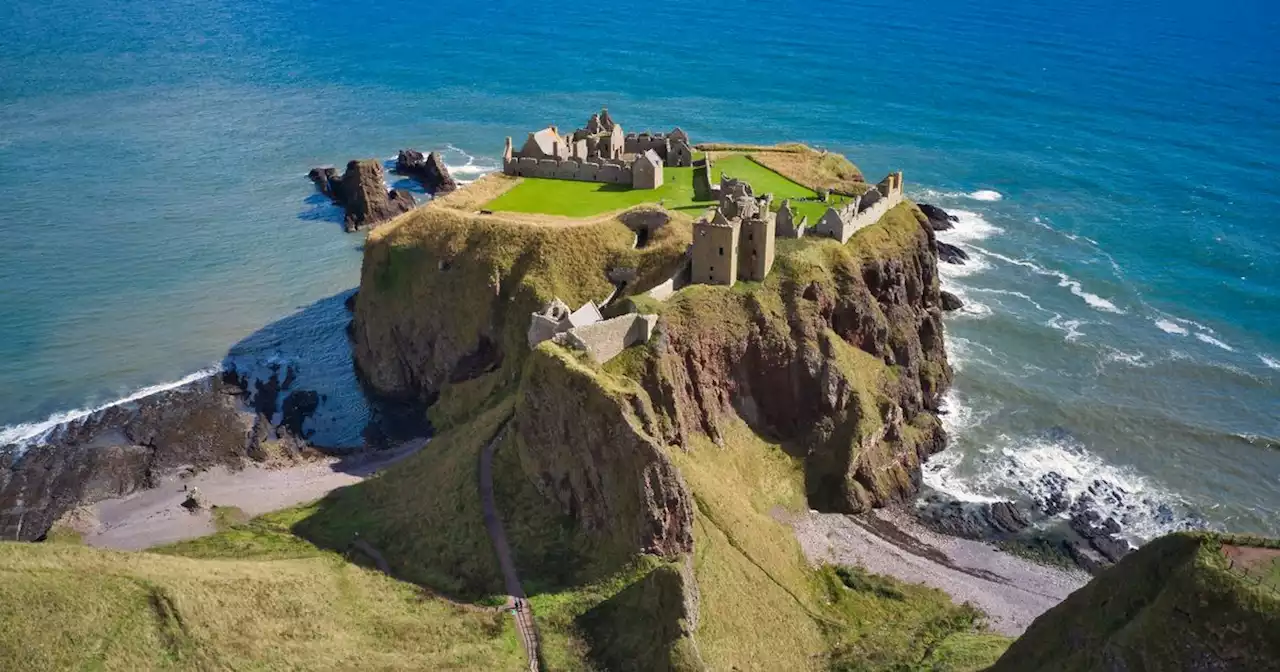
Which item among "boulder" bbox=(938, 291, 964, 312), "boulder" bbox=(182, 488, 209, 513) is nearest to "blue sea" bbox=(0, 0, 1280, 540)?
"boulder" bbox=(938, 291, 964, 312)

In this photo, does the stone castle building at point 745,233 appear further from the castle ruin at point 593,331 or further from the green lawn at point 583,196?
the castle ruin at point 593,331

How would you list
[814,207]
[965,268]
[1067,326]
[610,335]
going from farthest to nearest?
1. [965,268]
2. [1067,326]
3. [814,207]
4. [610,335]

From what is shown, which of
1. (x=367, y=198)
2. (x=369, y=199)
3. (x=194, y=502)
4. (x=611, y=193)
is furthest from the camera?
(x=369, y=199)

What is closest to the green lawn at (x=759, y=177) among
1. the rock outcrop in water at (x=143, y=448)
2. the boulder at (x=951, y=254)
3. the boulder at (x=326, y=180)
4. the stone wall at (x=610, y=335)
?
the boulder at (x=951, y=254)

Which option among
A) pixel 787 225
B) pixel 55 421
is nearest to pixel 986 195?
pixel 787 225

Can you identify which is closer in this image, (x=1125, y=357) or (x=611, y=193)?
(x=611, y=193)

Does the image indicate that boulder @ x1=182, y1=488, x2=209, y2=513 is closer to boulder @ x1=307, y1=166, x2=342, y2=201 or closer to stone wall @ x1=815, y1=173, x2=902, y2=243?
stone wall @ x1=815, y1=173, x2=902, y2=243

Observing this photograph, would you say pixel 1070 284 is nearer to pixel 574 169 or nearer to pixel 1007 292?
pixel 1007 292
